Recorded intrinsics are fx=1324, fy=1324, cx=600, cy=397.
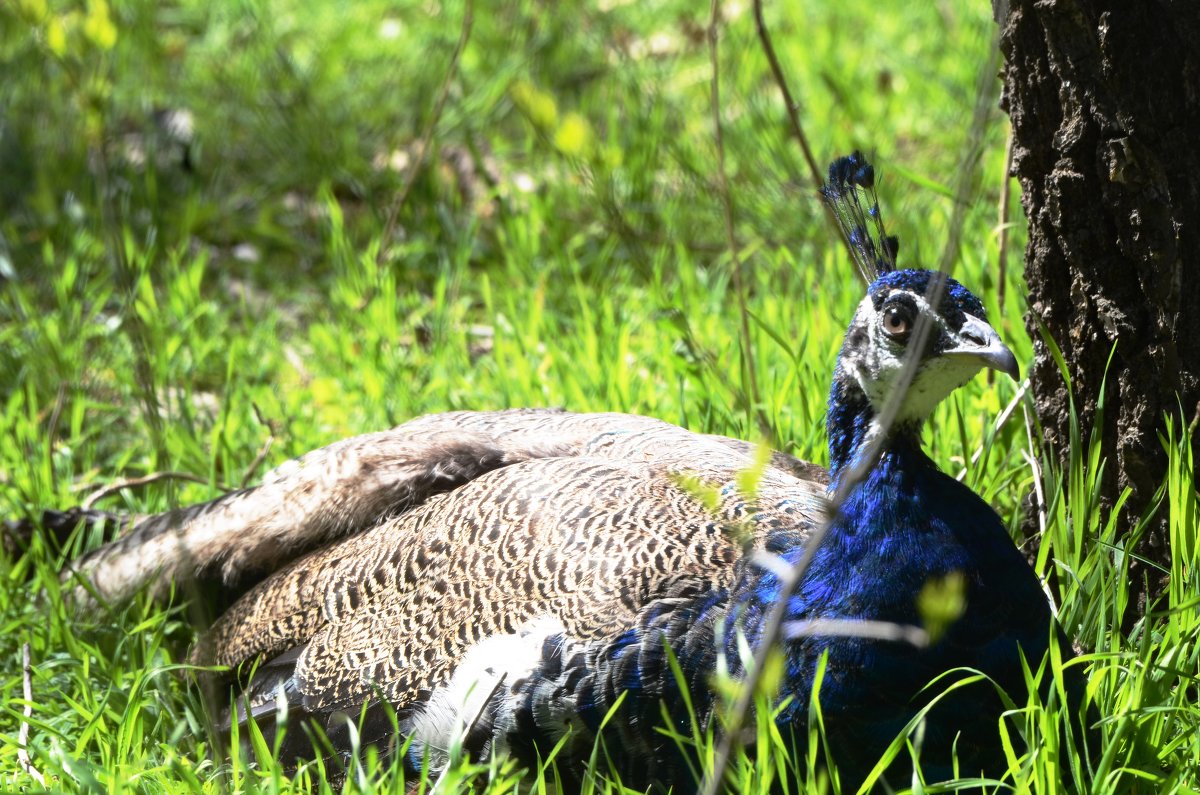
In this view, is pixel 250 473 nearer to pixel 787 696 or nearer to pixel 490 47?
pixel 787 696

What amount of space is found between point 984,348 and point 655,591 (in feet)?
2.36

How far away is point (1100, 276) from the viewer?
2.53 m

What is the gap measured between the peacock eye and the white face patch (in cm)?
1

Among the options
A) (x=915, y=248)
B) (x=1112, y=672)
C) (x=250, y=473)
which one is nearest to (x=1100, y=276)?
(x=1112, y=672)

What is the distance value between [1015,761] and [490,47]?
15.0ft

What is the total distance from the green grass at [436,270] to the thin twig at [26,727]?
2 centimetres

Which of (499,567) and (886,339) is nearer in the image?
(886,339)

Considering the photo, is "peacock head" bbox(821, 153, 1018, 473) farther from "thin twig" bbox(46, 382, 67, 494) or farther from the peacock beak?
"thin twig" bbox(46, 382, 67, 494)

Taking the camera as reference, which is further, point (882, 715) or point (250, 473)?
point (250, 473)

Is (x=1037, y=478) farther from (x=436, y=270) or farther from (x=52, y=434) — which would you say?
(x=436, y=270)

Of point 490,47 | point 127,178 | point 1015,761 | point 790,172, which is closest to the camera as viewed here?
point 1015,761

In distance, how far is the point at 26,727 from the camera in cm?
273

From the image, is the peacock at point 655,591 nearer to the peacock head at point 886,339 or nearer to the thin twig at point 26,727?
the peacock head at point 886,339

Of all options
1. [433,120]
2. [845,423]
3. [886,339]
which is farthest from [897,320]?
[433,120]
